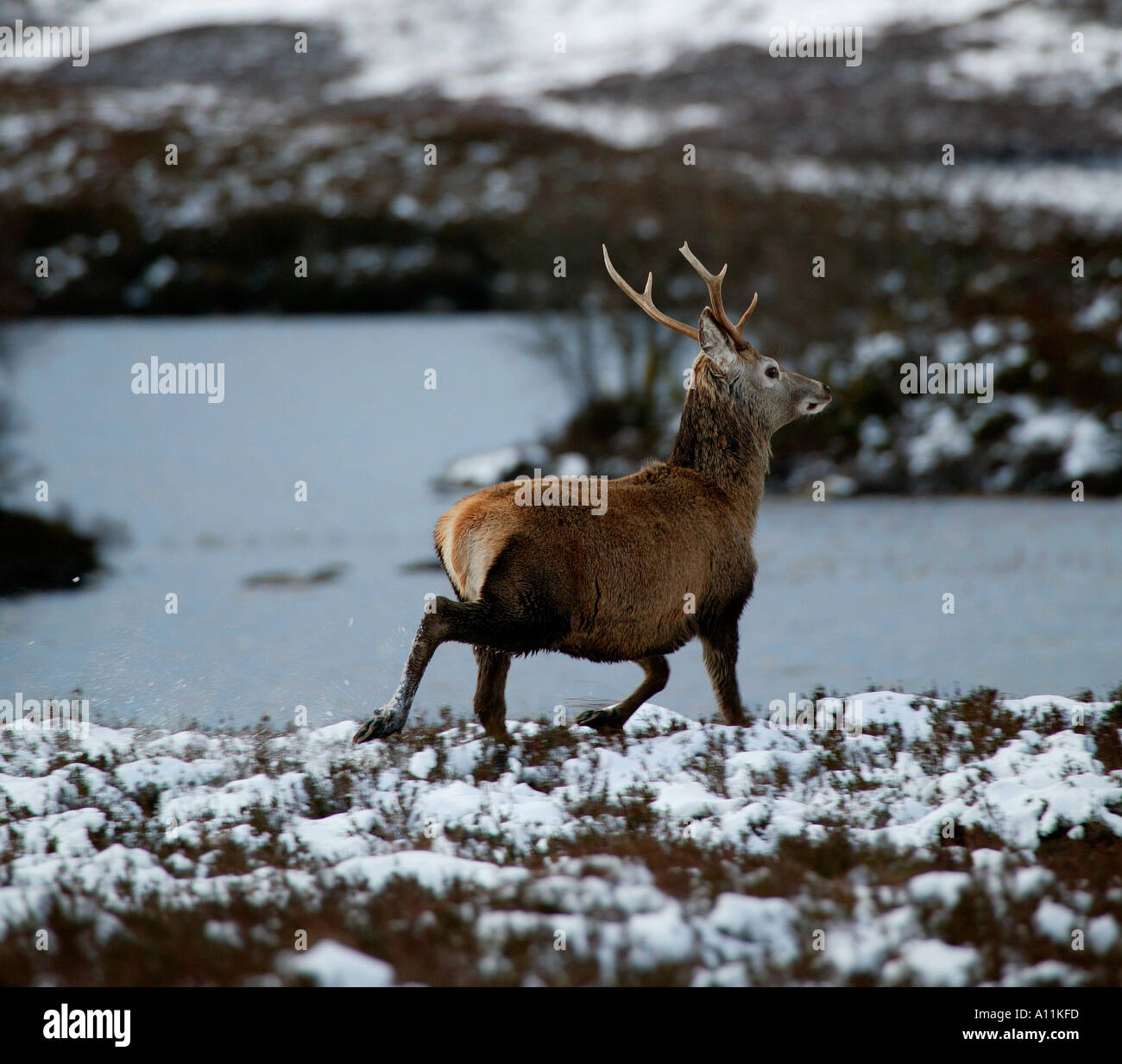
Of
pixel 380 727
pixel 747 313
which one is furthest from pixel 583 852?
pixel 747 313

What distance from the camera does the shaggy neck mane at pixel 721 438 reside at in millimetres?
7707

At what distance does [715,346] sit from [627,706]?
2213 millimetres

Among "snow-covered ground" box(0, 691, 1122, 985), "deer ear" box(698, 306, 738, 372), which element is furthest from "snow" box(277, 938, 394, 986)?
"deer ear" box(698, 306, 738, 372)

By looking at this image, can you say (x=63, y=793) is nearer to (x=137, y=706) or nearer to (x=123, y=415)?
(x=137, y=706)

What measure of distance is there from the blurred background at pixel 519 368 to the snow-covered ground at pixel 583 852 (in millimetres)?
2285

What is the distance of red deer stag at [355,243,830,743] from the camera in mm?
6496

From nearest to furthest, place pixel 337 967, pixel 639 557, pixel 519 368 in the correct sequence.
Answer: pixel 337 967, pixel 639 557, pixel 519 368

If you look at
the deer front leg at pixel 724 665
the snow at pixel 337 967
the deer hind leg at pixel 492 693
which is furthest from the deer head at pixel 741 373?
the snow at pixel 337 967

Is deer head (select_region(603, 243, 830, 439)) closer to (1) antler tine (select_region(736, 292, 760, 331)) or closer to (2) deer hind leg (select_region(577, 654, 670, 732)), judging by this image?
(1) antler tine (select_region(736, 292, 760, 331))

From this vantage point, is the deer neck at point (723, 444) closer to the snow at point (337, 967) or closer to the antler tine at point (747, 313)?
the antler tine at point (747, 313)

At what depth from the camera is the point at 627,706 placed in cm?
782

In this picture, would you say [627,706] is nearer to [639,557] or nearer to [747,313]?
[639,557]

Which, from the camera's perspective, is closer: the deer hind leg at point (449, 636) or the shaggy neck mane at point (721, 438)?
the deer hind leg at point (449, 636)
